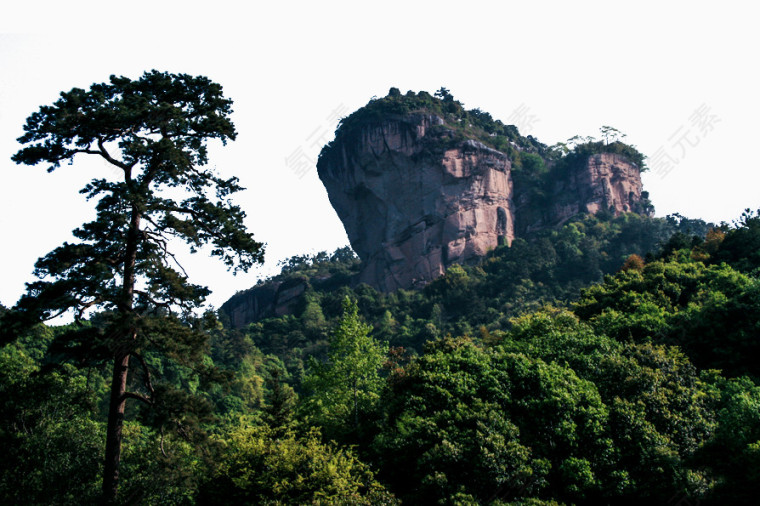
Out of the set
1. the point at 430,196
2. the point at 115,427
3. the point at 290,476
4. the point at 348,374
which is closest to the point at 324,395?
the point at 348,374

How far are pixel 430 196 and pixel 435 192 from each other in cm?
70

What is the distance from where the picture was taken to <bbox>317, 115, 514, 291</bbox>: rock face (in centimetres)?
7981

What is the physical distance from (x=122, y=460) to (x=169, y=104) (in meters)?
11.5

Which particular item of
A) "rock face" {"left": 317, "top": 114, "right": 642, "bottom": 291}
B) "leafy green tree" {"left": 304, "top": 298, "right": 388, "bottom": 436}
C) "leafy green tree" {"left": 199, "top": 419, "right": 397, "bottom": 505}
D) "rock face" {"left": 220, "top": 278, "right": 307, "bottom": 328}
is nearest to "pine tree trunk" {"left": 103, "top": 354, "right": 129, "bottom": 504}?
"leafy green tree" {"left": 199, "top": 419, "right": 397, "bottom": 505}

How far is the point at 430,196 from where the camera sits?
80.8 metres

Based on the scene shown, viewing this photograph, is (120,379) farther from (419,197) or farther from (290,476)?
(419,197)

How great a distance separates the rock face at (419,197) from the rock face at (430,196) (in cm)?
11

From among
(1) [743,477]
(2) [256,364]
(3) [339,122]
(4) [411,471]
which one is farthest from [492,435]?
(3) [339,122]

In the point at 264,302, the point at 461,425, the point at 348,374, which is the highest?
the point at 264,302

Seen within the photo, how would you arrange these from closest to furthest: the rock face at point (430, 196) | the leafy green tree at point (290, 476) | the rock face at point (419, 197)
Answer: the leafy green tree at point (290, 476) < the rock face at point (419, 197) < the rock face at point (430, 196)

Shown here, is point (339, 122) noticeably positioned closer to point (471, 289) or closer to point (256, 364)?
point (471, 289)

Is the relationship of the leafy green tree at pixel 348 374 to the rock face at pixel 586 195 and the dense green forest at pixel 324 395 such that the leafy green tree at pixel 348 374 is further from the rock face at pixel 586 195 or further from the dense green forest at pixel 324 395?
the rock face at pixel 586 195

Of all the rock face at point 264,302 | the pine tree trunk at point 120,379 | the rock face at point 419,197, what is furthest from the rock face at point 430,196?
the pine tree trunk at point 120,379

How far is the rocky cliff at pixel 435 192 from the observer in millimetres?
80188
